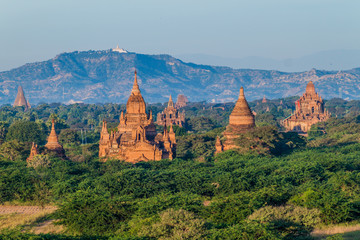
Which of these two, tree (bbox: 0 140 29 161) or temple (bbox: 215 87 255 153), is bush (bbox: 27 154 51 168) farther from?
temple (bbox: 215 87 255 153)

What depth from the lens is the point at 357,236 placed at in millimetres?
42031

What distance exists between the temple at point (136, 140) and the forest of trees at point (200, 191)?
2448 millimetres

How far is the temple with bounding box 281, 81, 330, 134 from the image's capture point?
138 meters

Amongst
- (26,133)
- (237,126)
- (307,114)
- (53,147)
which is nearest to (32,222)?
(53,147)

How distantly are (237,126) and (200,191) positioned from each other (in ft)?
81.4

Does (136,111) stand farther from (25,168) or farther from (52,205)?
(52,205)

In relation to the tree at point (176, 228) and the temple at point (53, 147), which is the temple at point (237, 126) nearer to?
the temple at point (53, 147)

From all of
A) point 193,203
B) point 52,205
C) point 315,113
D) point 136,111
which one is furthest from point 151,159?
point 315,113

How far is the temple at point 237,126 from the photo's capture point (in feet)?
257

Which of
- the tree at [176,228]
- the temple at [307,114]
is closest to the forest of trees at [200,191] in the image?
the tree at [176,228]

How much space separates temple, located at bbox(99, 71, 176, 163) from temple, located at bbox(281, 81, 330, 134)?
65.4 metres

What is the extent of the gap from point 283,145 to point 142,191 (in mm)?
30952

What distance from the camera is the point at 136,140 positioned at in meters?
72.2

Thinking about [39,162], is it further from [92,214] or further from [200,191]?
[92,214]
